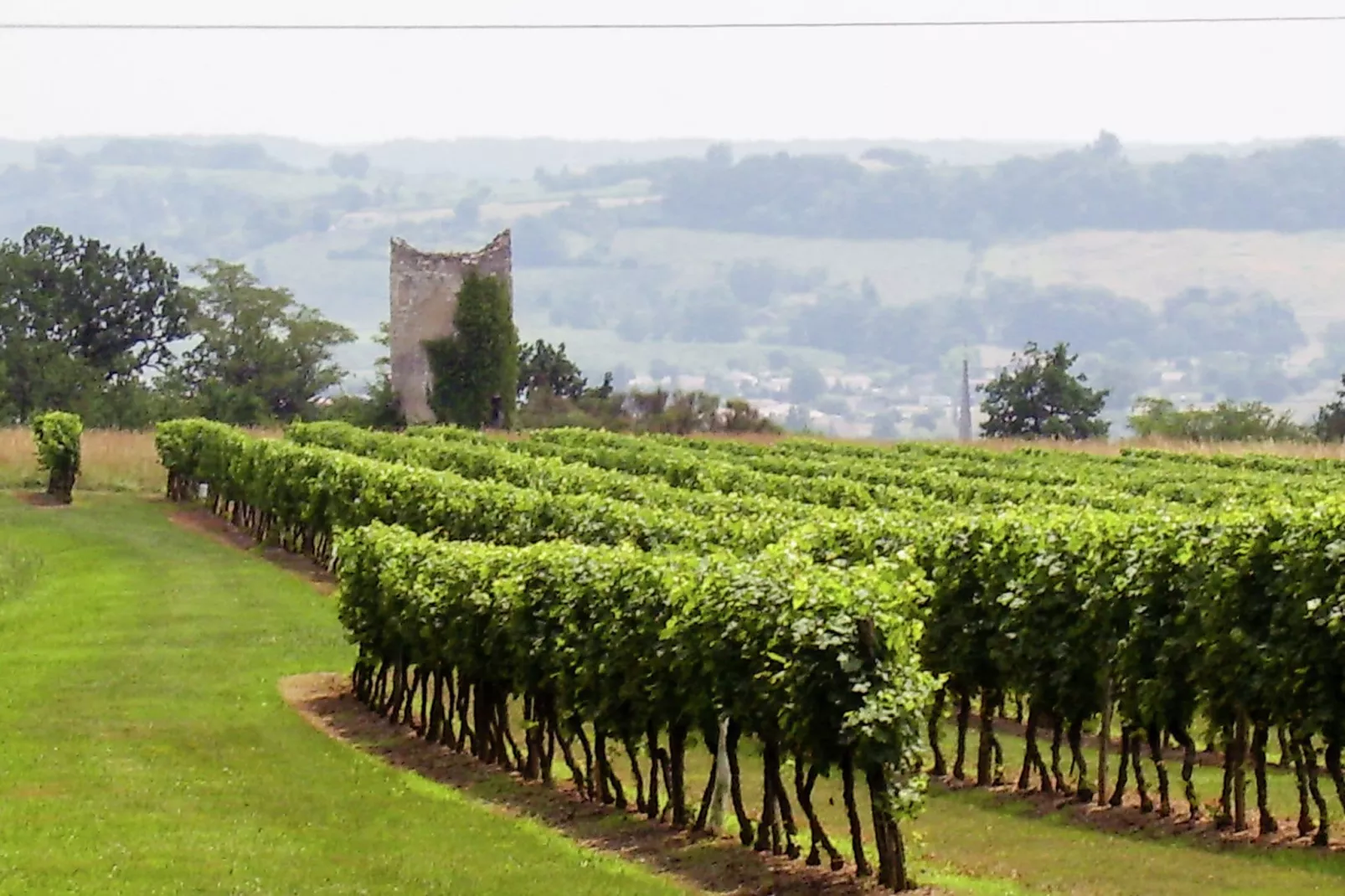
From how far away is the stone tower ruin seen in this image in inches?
3514

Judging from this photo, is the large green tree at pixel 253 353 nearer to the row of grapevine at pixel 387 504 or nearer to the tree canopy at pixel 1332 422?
the row of grapevine at pixel 387 504

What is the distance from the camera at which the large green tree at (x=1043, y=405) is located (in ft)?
330

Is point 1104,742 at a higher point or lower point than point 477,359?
lower

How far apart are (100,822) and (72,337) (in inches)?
3790

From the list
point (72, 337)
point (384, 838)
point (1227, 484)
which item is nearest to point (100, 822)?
point (384, 838)

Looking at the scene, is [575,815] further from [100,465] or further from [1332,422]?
[1332,422]

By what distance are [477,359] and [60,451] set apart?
28.1 meters

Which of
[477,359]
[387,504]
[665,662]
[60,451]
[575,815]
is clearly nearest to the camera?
[665,662]

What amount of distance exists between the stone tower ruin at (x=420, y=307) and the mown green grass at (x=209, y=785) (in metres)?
51.7

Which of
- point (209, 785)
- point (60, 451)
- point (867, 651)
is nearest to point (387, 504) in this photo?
point (209, 785)

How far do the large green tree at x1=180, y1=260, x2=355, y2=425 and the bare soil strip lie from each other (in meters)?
79.3

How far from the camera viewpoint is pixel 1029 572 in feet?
70.6

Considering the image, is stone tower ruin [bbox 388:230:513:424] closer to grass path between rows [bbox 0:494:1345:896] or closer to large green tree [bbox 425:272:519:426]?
large green tree [bbox 425:272:519:426]

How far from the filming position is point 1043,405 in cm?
10088
